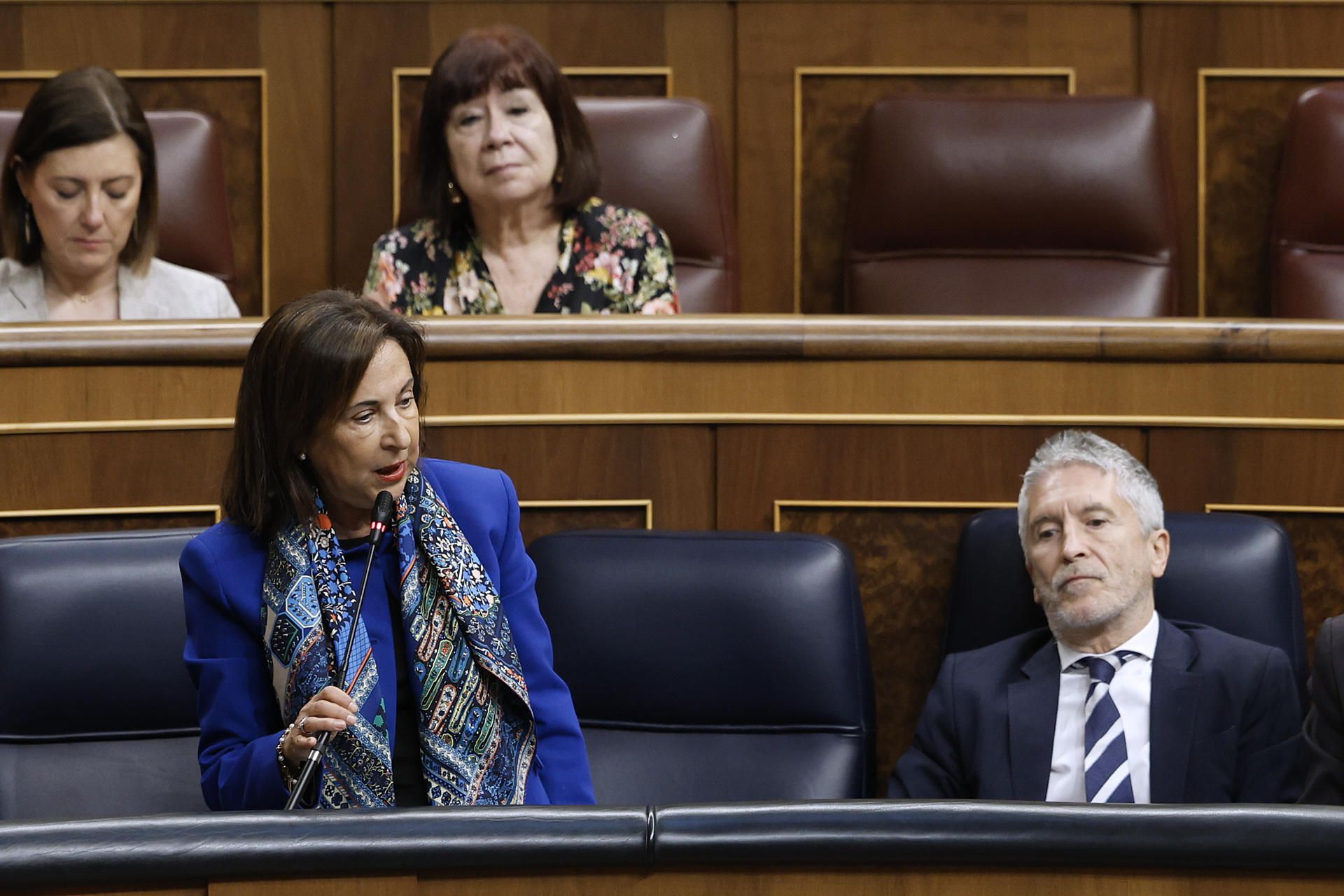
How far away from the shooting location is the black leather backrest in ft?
4.25

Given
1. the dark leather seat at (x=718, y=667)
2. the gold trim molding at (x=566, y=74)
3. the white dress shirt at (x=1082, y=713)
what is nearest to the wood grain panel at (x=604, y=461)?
the dark leather seat at (x=718, y=667)

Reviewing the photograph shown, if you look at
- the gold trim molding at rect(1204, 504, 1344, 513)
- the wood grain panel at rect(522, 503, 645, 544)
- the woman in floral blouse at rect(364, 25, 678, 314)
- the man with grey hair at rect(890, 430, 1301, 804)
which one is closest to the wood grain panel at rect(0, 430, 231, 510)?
the wood grain panel at rect(522, 503, 645, 544)

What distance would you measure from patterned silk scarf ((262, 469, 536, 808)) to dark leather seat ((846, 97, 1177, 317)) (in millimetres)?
944

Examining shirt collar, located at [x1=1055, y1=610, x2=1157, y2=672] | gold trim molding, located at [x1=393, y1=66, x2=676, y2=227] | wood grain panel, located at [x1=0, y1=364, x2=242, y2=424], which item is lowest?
shirt collar, located at [x1=1055, y1=610, x2=1157, y2=672]

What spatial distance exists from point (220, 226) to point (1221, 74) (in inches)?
48.8

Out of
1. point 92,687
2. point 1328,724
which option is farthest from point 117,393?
point 1328,724

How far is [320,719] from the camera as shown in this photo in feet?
3.00

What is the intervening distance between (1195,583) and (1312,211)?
0.75 m

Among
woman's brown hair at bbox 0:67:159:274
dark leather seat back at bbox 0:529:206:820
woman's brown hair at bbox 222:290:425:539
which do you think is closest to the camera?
woman's brown hair at bbox 222:290:425:539

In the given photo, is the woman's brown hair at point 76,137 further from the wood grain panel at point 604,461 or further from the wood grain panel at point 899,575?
the wood grain panel at point 899,575

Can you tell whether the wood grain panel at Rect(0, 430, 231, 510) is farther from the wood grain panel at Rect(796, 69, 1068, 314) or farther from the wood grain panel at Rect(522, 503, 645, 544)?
the wood grain panel at Rect(796, 69, 1068, 314)

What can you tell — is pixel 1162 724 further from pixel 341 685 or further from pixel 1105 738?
pixel 341 685

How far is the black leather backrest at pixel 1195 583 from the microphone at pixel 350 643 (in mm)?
534

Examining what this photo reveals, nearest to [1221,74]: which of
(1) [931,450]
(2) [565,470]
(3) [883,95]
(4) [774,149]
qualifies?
(3) [883,95]
